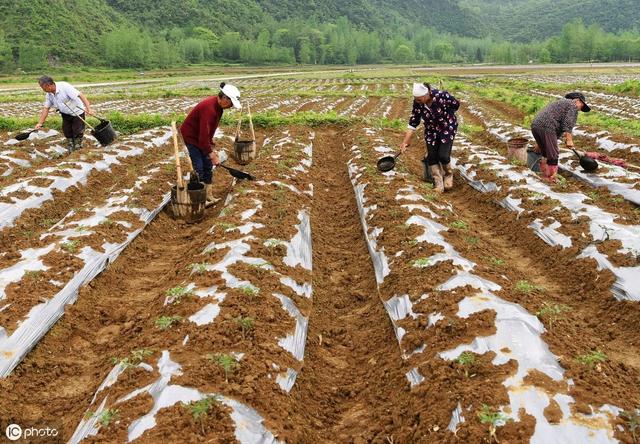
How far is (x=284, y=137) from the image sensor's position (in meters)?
14.3

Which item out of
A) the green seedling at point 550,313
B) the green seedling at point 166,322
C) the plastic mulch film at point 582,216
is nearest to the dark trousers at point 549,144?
the plastic mulch film at point 582,216

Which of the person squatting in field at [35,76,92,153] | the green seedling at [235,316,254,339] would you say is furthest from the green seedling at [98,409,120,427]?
the person squatting in field at [35,76,92,153]

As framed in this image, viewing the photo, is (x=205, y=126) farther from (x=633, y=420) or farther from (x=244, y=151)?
(x=633, y=420)

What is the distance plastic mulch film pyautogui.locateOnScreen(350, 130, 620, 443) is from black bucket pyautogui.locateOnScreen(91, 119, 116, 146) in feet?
30.8

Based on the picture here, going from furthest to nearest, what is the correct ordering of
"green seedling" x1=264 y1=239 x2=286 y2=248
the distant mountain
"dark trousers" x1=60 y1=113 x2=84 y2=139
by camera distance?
the distant mountain, "dark trousers" x1=60 y1=113 x2=84 y2=139, "green seedling" x1=264 y1=239 x2=286 y2=248

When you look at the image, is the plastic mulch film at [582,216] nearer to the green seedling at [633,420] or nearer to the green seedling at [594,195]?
the green seedling at [594,195]

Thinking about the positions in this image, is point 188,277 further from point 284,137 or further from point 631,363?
point 284,137

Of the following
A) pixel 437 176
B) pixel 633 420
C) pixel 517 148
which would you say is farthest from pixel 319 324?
pixel 517 148

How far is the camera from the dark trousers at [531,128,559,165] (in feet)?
28.9

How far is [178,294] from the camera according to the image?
16.8 feet

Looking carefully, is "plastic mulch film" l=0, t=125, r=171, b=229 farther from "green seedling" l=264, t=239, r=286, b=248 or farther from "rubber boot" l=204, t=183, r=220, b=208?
"green seedling" l=264, t=239, r=286, b=248

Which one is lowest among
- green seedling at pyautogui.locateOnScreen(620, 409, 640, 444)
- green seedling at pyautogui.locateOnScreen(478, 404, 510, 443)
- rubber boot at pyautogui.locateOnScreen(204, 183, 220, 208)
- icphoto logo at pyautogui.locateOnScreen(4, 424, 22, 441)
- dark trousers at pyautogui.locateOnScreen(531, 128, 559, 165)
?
icphoto logo at pyautogui.locateOnScreen(4, 424, 22, 441)

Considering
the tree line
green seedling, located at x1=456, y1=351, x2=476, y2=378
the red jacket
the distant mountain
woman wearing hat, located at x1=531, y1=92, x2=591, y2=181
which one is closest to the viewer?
green seedling, located at x1=456, y1=351, x2=476, y2=378

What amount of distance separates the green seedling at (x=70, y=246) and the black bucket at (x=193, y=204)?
2.03 m
